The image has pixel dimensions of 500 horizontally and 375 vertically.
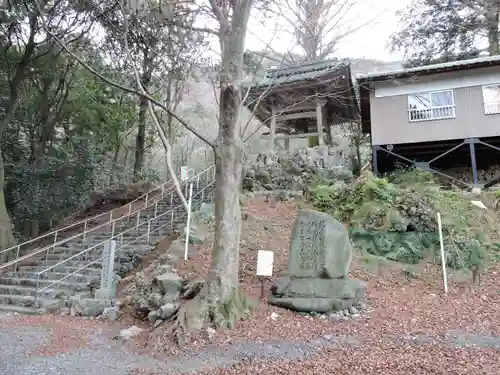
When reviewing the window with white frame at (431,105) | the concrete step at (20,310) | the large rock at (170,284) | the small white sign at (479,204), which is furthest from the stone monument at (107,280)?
the window with white frame at (431,105)

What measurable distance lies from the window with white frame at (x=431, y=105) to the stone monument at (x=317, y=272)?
980 centimetres

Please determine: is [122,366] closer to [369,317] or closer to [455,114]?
[369,317]

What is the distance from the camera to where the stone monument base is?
613 cm

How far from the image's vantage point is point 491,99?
45.1ft

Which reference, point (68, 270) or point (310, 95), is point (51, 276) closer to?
point (68, 270)

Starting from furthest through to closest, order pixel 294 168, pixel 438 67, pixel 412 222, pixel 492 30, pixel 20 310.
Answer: pixel 492 30 → pixel 438 67 → pixel 294 168 → pixel 412 222 → pixel 20 310

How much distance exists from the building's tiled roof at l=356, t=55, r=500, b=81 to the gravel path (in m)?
11.3

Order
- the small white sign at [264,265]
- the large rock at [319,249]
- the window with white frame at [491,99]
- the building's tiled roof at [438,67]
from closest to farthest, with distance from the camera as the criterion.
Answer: the small white sign at [264,265], the large rock at [319,249], the building's tiled roof at [438,67], the window with white frame at [491,99]

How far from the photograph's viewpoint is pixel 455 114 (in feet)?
46.3

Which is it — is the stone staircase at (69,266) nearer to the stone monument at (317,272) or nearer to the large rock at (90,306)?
the large rock at (90,306)

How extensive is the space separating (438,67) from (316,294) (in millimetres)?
11282

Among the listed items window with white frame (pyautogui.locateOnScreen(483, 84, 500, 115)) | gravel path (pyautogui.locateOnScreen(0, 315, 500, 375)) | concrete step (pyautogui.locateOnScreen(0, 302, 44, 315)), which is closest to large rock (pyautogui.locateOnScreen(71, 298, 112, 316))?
concrete step (pyautogui.locateOnScreen(0, 302, 44, 315))

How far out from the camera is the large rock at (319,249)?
6.49 metres

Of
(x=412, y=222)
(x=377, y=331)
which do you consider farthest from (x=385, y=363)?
(x=412, y=222)
